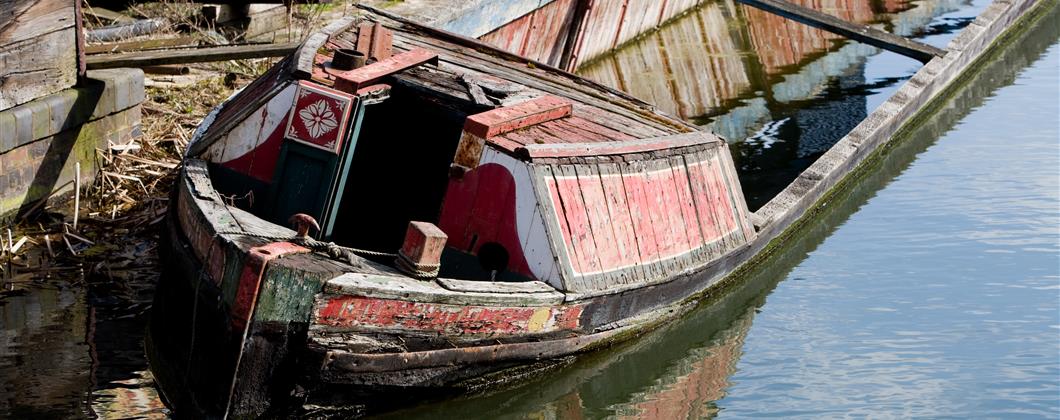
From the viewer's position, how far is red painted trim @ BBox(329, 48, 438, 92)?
28.9 feet

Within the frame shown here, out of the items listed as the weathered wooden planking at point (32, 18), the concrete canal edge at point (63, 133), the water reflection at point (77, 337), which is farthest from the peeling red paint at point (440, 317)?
the weathered wooden planking at point (32, 18)

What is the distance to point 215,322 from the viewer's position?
761cm

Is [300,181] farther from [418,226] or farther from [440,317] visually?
[440,317]

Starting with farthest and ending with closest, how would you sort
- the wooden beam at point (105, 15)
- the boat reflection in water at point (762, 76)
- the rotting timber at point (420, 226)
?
the boat reflection in water at point (762, 76)
the wooden beam at point (105, 15)
the rotting timber at point (420, 226)

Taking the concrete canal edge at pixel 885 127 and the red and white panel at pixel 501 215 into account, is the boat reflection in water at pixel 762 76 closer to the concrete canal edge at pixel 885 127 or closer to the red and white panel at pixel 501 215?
the concrete canal edge at pixel 885 127

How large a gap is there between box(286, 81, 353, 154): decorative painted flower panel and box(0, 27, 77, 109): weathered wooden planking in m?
2.61

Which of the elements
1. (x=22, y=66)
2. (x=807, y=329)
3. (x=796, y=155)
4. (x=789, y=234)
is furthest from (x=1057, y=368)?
(x=22, y=66)

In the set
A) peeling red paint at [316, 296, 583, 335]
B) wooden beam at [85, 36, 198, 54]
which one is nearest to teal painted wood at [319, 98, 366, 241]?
peeling red paint at [316, 296, 583, 335]

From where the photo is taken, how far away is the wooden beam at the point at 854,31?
17.0m

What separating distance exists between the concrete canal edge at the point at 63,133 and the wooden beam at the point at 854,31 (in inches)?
337

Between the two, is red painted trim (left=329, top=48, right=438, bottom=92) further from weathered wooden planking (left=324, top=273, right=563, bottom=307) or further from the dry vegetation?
the dry vegetation

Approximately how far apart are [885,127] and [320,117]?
788cm

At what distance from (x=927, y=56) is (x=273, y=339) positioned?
11875 mm

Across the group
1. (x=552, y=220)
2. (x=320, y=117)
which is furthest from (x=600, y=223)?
(x=320, y=117)
